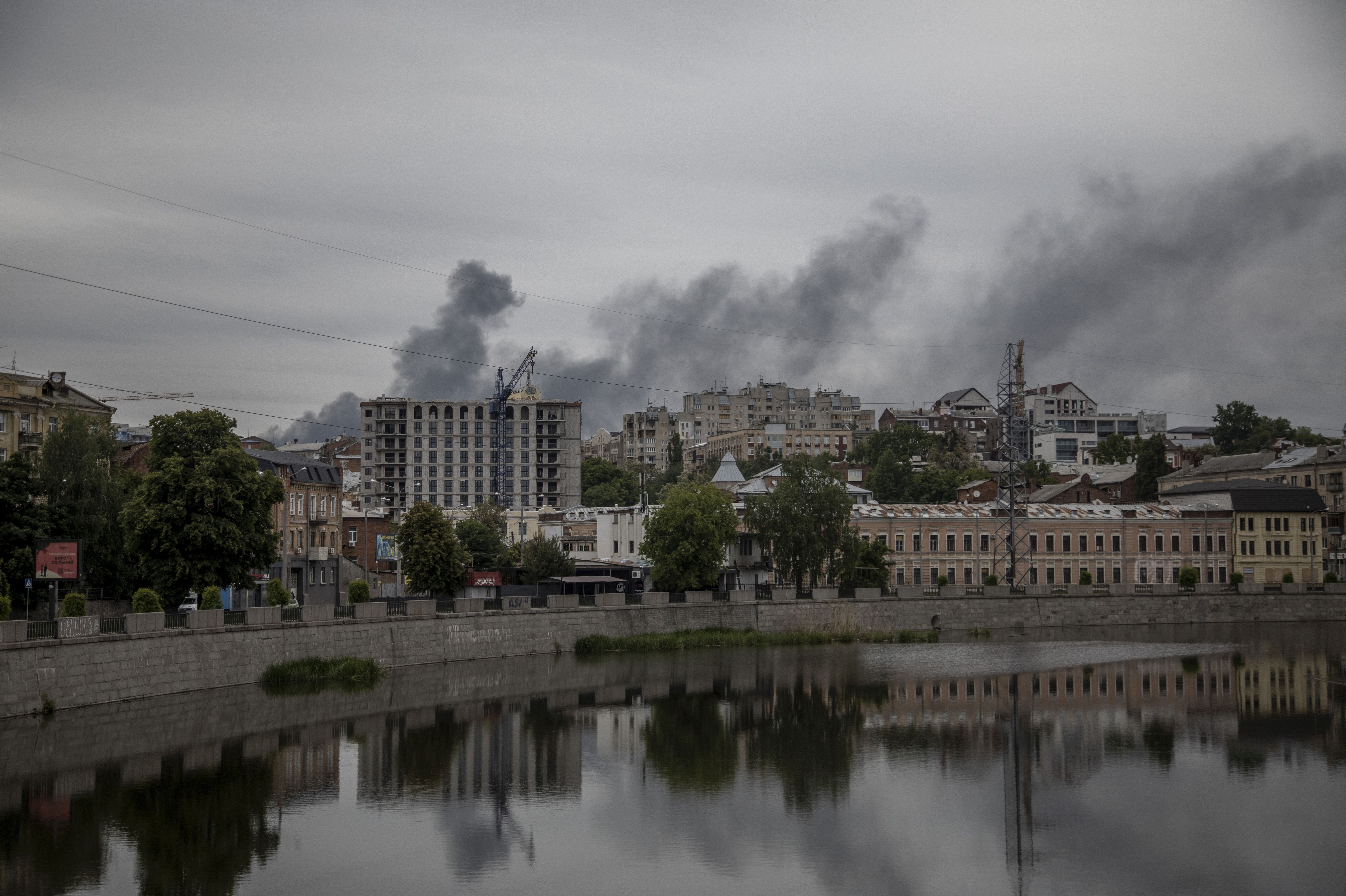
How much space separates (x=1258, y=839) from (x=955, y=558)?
234ft

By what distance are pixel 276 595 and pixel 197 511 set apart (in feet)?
21.8

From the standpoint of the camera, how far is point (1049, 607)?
302 ft

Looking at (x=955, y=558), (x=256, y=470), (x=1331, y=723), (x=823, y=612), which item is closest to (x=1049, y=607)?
(x=955, y=558)

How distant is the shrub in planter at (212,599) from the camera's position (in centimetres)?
5500

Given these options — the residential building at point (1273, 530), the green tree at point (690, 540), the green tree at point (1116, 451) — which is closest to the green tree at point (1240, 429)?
the green tree at point (1116, 451)

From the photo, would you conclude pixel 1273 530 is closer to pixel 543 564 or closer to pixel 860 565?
pixel 860 565

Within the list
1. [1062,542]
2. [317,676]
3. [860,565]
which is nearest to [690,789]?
[317,676]

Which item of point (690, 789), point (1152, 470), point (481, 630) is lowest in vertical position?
point (690, 789)

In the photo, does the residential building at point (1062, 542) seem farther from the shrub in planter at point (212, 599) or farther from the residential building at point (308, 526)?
the shrub in planter at point (212, 599)

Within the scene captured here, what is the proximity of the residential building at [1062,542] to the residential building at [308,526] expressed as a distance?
40306mm

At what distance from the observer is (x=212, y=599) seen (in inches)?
2168

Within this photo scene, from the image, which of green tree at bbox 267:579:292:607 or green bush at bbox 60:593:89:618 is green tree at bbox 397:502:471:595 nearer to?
green tree at bbox 267:579:292:607

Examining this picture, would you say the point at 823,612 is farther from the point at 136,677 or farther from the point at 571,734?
the point at 136,677

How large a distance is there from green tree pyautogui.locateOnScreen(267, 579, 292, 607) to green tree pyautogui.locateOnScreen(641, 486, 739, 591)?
2644 centimetres
